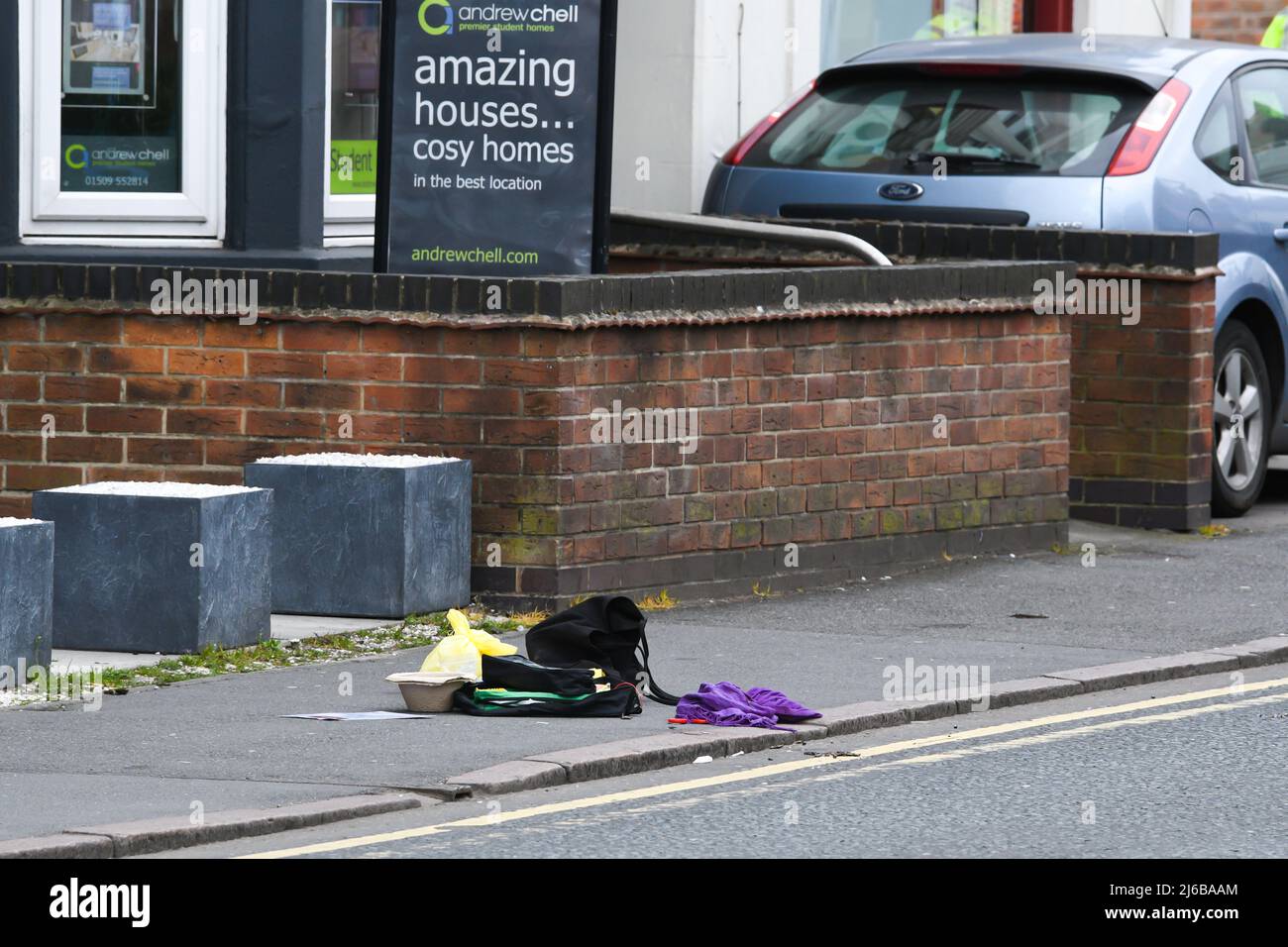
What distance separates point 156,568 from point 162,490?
1.06 ft

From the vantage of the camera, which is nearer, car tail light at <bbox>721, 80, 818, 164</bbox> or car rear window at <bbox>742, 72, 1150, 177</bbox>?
car rear window at <bbox>742, 72, 1150, 177</bbox>

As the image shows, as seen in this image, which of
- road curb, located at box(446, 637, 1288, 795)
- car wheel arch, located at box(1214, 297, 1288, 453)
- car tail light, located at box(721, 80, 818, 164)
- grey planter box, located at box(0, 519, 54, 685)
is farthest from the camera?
car tail light, located at box(721, 80, 818, 164)

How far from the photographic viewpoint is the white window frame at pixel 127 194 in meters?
13.2

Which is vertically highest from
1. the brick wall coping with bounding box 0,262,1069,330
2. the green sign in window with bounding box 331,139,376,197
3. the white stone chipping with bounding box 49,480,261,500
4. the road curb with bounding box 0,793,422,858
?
the green sign in window with bounding box 331,139,376,197

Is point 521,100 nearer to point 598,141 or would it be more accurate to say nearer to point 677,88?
point 598,141

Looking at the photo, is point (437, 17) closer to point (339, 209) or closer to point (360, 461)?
point (360, 461)

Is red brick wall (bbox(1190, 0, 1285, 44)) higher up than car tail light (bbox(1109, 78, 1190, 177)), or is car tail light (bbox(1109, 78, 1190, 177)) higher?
red brick wall (bbox(1190, 0, 1285, 44))

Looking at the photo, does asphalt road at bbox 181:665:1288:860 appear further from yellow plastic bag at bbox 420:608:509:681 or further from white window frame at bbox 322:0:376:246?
white window frame at bbox 322:0:376:246

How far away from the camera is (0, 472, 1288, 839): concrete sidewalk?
7.98 meters

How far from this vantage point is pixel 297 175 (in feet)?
44.1

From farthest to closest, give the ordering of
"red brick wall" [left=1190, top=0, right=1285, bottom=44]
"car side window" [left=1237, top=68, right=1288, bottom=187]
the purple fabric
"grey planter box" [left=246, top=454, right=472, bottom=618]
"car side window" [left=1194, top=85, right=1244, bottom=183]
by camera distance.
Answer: "red brick wall" [left=1190, top=0, right=1285, bottom=44] → "car side window" [left=1237, top=68, right=1288, bottom=187] → "car side window" [left=1194, top=85, right=1244, bottom=183] → "grey planter box" [left=246, top=454, right=472, bottom=618] → the purple fabric

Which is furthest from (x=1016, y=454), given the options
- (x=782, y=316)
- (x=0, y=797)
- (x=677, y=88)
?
(x=0, y=797)
